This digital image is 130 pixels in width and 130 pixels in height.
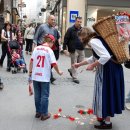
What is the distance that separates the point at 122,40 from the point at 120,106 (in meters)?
1.06

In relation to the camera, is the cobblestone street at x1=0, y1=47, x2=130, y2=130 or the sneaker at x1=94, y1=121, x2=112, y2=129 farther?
the cobblestone street at x1=0, y1=47, x2=130, y2=130

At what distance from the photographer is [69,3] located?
20.0 m

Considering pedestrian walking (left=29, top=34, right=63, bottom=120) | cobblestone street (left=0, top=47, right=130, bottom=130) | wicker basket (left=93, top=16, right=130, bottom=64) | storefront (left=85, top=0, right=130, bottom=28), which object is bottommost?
cobblestone street (left=0, top=47, right=130, bottom=130)

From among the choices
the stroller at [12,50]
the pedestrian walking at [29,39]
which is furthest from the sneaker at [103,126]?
the pedestrian walking at [29,39]

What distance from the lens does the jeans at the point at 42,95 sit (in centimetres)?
638

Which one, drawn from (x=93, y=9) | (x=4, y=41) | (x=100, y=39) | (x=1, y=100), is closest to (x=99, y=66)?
(x=100, y=39)

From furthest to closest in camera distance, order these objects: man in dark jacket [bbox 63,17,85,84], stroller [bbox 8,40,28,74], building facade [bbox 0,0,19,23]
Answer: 1. building facade [bbox 0,0,19,23]
2. stroller [bbox 8,40,28,74]
3. man in dark jacket [bbox 63,17,85,84]

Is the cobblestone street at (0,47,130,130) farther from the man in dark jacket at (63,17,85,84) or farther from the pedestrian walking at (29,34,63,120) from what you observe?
the man in dark jacket at (63,17,85,84)

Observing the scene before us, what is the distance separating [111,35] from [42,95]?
5.43 feet

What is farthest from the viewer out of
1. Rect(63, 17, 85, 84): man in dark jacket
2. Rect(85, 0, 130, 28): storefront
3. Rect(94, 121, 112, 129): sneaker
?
Rect(85, 0, 130, 28): storefront

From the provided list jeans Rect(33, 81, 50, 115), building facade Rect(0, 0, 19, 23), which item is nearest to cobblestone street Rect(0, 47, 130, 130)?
jeans Rect(33, 81, 50, 115)

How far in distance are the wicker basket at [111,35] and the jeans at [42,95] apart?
1.39 metres

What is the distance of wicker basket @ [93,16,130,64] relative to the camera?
564 cm

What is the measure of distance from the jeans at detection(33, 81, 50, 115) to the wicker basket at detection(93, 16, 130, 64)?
1385mm
